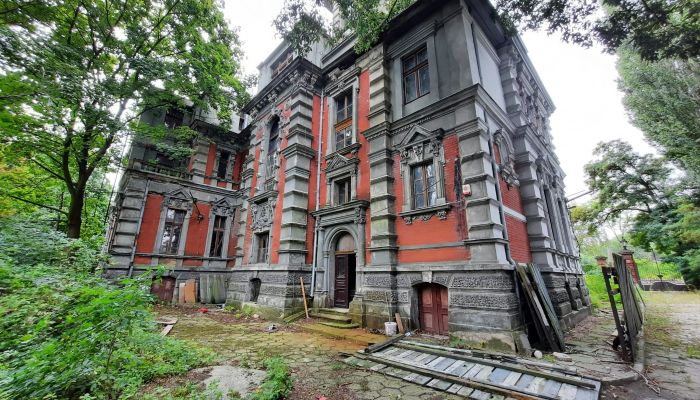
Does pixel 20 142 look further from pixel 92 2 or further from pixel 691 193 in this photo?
pixel 691 193

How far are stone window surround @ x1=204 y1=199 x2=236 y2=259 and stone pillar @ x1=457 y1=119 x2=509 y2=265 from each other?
15561 mm

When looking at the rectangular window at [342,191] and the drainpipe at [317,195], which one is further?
the rectangular window at [342,191]

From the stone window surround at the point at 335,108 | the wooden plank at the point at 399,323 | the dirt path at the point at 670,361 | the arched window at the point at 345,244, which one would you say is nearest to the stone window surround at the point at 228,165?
the stone window surround at the point at 335,108

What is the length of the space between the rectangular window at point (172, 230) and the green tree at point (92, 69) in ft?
13.6

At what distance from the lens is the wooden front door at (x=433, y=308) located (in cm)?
851

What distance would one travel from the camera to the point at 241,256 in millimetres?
15586

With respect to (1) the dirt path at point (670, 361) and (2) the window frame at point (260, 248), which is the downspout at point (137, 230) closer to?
(2) the window frame at point (260, 248)

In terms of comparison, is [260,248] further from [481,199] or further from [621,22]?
[621,22]

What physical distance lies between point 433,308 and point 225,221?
15085 millimetres

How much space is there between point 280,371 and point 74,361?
291cm

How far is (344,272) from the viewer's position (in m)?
11.9

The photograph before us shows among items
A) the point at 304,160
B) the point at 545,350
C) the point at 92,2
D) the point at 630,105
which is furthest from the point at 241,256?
the point at 630,105

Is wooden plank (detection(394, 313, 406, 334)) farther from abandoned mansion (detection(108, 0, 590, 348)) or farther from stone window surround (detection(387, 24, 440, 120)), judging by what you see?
stone window surround (detection(387, 24, 440, 120))

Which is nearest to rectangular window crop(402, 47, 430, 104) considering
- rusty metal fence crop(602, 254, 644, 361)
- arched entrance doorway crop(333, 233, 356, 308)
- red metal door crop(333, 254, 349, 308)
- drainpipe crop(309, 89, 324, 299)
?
drainpipe crop(309, 89, 324, 299)
